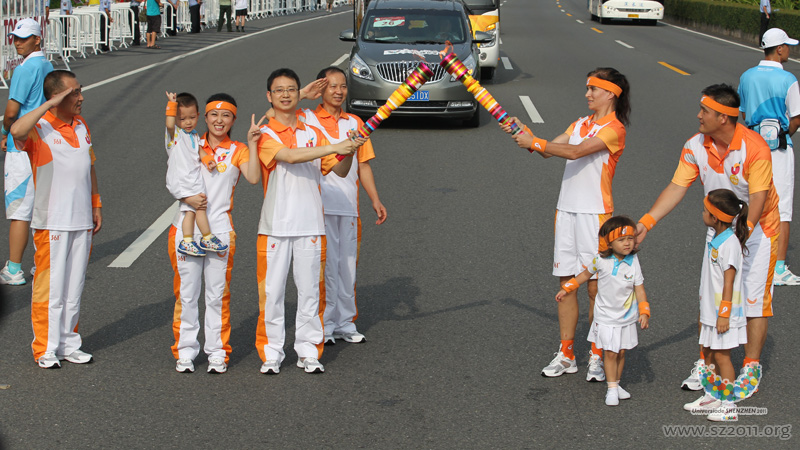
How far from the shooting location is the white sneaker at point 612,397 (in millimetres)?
5098

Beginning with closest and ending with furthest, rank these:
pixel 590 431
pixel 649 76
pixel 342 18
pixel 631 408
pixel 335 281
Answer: pixel 590 431 < pixel 631 408 < pixel 335 281 < pixel 649 76 < pixel 342 18

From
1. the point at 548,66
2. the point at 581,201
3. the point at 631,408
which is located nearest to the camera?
the point at 631,408

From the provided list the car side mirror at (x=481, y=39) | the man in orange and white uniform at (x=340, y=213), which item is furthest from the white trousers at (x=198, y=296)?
the car side mirror at (x=481, y=39)

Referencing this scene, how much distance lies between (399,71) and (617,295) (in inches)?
361

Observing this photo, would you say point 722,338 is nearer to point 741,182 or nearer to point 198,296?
point 741,182

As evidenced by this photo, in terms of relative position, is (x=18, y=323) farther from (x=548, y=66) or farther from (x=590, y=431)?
(x=548, y=66)

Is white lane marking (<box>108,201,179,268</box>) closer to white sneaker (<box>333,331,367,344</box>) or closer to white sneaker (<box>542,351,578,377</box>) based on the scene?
white sneaker (<box>333,331,367,344</box>)

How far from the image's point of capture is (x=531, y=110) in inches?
607

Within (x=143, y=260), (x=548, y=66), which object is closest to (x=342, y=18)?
(x=548, y=66)

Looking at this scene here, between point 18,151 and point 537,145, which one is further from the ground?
point 537,145

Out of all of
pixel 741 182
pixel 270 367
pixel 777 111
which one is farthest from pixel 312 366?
pixel 777 111

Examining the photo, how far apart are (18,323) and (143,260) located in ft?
5.39

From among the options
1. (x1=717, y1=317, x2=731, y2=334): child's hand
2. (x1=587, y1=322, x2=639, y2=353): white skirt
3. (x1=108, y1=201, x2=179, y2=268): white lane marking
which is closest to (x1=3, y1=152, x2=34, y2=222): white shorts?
(x1=108, y1=201, x2=179, y2=268): white lane marking

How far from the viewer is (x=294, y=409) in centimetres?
502
